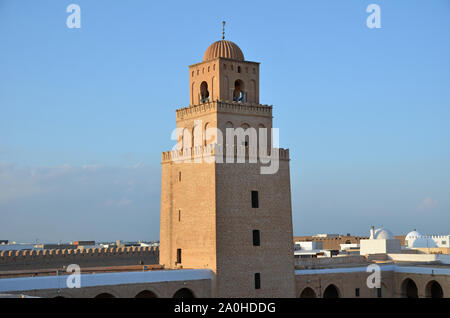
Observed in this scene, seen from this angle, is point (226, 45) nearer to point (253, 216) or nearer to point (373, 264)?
point (253, 216)

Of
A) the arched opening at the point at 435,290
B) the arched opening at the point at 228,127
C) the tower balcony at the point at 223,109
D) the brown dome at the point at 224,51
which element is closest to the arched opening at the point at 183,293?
the arched opening at the point at 228,127

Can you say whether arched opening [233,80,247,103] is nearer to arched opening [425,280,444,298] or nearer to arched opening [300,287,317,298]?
arched opening [300,287,317,298]

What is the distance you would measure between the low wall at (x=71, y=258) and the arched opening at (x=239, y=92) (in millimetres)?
12453

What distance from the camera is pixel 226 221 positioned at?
2952 centimetres

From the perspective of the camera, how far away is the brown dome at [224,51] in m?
31.8

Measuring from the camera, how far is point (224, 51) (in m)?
31.8

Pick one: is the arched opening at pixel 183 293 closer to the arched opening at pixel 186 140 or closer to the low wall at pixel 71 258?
the arched opening at pixel 186 140

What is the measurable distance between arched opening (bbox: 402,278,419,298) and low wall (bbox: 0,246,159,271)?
15.3 metres

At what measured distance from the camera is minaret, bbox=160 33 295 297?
29.5 m

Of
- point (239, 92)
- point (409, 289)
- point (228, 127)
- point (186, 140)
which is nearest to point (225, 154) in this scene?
point (228, 127)

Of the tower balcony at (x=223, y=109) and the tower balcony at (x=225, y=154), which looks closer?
the tower balcony at (x=225, y=154)
